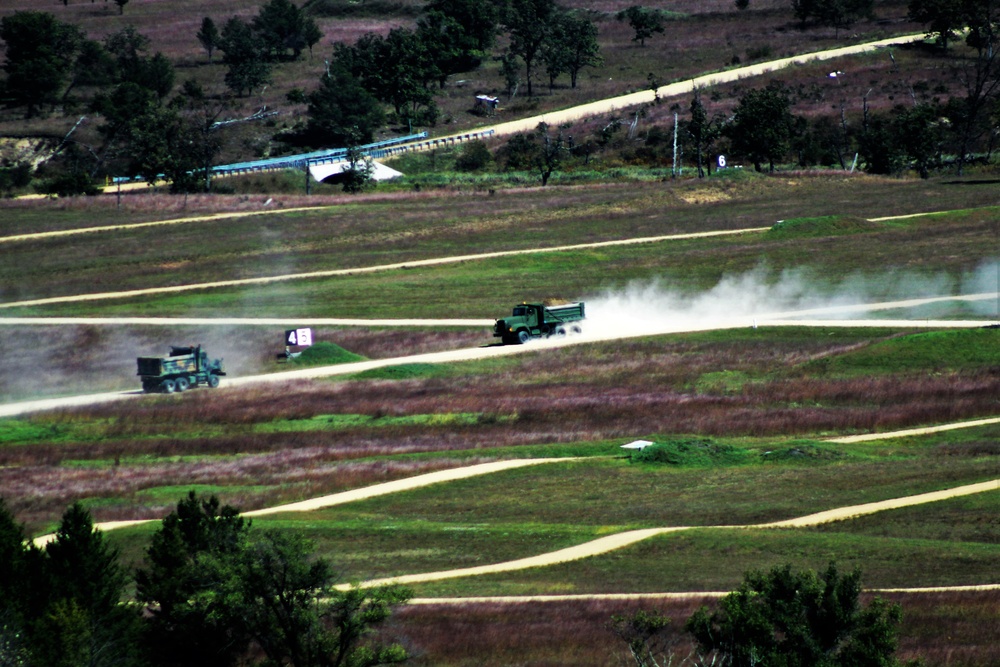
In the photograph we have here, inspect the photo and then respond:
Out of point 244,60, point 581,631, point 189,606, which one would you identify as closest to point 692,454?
point 581,631

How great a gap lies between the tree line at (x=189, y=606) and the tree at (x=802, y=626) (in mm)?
7059

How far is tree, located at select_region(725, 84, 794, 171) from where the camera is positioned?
5276 inches

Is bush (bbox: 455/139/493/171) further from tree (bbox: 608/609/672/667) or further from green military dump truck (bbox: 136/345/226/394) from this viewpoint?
tree (bbox: 608/609/672/667)

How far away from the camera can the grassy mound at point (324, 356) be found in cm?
7394

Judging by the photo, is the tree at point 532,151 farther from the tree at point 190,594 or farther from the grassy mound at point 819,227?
the tree at point 190,594

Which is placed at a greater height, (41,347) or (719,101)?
(719,101)

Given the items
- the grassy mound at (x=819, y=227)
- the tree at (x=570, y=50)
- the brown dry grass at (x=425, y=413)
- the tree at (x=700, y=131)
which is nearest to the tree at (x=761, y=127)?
the tree at (x=700, y=131)

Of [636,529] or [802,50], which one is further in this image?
[802,50]

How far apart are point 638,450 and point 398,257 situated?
6094 cm

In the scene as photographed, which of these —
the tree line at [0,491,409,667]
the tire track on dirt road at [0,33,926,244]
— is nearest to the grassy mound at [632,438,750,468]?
the tree line at [0,491,409,667]

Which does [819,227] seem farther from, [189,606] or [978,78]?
[189,606]

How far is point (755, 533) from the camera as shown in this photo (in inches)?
1470

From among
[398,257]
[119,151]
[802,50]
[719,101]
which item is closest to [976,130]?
[719,101]

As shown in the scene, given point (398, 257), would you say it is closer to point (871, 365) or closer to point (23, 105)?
point (871, 365)
